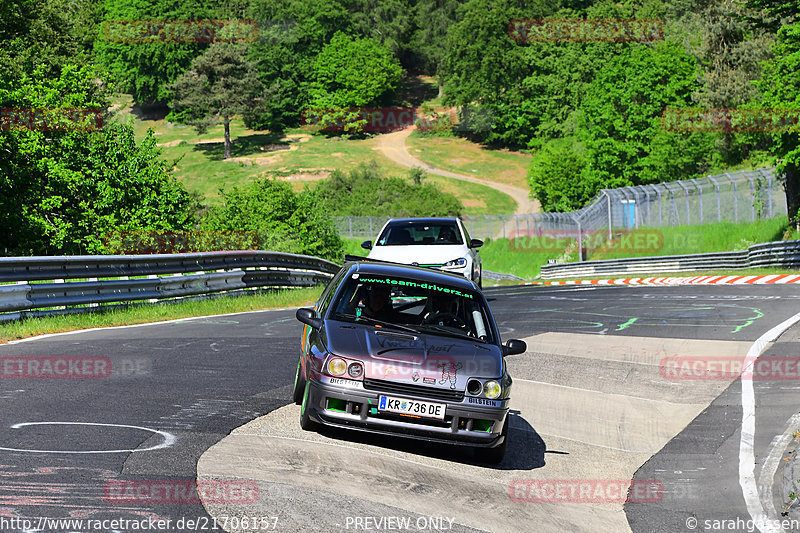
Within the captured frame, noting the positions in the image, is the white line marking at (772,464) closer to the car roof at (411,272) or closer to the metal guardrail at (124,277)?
the car roof at (411,272)

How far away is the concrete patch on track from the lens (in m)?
5.87

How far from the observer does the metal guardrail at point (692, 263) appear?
110 ft

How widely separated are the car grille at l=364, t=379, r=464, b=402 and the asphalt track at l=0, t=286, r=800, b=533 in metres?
0.50

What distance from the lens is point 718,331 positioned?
15.9m

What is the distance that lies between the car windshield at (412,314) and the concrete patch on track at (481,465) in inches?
39.2

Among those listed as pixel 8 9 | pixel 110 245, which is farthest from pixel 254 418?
pixel 8 9

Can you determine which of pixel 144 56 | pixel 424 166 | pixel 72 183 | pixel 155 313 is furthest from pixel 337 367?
pixel 144 56

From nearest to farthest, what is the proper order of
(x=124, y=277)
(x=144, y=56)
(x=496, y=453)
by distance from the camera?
1. (x=496, y=453)
2. (x=124, y=277)
3. (x=144, y=56)

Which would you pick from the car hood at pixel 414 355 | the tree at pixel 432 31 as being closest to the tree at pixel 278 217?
the car hood at pixel 414 355

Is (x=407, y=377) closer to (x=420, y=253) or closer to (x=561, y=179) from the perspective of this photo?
(x=420, y=253)

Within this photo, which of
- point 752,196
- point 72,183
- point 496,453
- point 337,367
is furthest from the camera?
point 752,196

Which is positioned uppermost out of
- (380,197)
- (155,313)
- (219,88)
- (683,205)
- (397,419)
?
(397,419)

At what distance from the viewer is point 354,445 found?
24.4 feet

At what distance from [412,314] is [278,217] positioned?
43.7 metres
